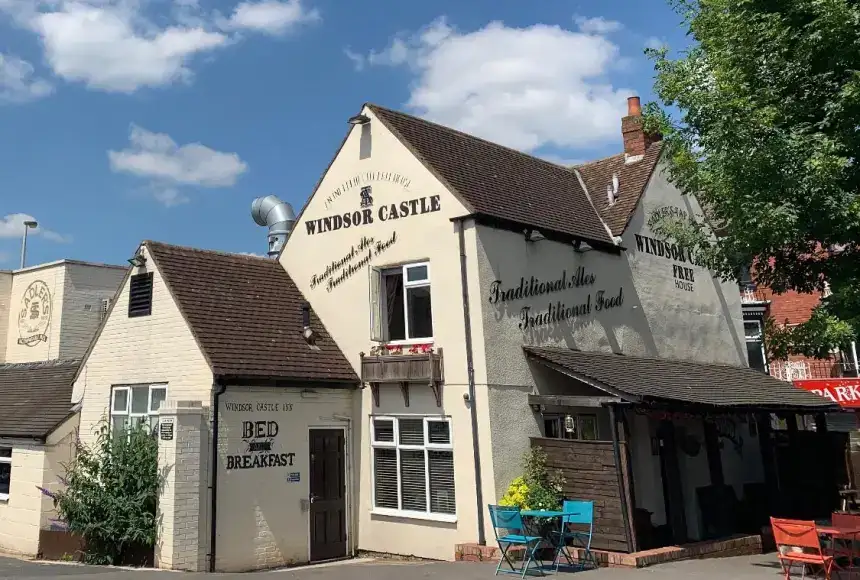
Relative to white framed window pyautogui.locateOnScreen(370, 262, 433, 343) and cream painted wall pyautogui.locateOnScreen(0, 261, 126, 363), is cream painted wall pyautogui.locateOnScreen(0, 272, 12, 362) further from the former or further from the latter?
white framed window pyautogui.locateOnScreen(370, 262, 433, 343)

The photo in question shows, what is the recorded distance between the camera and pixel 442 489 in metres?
13.1

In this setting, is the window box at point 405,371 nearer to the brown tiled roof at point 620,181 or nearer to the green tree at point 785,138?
the green tree at point 785,138

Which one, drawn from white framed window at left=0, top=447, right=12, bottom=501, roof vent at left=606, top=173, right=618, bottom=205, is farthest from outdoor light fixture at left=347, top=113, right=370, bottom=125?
white framed window at left=0, top=447, right=12, bottom=501

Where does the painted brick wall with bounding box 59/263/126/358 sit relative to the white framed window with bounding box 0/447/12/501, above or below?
above

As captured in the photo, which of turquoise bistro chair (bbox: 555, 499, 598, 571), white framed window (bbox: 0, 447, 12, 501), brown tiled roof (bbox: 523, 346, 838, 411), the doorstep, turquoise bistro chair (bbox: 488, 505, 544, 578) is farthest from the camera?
white framed window (bbox: 0, 447, 12, 501)

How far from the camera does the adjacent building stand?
14.9m

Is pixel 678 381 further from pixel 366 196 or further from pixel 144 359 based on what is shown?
pixel 144 359

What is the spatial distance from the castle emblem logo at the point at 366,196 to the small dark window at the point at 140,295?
4.43m

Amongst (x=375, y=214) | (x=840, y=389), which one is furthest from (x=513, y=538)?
(x=840, y=389)

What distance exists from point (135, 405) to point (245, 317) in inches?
106

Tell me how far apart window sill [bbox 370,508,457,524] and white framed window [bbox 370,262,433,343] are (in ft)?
10.3

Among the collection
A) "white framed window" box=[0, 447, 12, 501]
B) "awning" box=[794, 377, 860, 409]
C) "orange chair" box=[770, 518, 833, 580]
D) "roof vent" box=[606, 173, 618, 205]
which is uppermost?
"roof vent" box=[606, 173, 618, 205]

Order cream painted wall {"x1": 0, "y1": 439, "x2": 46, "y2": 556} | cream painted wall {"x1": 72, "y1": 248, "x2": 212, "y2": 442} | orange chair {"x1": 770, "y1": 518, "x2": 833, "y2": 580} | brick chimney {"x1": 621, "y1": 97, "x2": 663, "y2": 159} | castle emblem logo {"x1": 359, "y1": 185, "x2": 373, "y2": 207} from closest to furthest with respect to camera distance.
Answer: orange chair {"x1": 770, "y1": 518, "x2": 833, "y2": 580}, cream painted wall {"x1": 72, "y1": 248, "x2": 212, "y2": 442}, cream painted wall {"x1": 0, "y1": 439, "x2": 46, "y2": 556}, castle emblem logo {"x1": 359, "y1": 185, "x2": 373, "y2": 207}, brick chimney {"x1": 621, "y1": 97, "x2": 663, "y2": 159}

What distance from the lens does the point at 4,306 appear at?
83.8 feet
